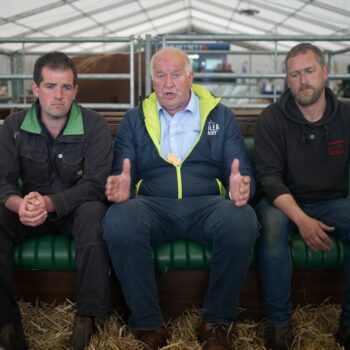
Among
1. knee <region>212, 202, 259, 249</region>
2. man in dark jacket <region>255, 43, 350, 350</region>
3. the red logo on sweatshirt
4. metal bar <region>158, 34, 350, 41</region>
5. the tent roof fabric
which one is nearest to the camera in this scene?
knee <region>212, 202, 259, 249</region>

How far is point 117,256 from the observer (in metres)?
2.08

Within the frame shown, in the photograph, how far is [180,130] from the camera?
8.44 ft

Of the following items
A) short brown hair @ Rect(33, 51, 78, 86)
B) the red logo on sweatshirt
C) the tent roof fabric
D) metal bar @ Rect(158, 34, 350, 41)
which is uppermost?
the tent roof fabric

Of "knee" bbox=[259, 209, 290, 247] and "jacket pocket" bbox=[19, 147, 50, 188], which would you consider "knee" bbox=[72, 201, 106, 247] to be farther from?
"knee" bbox=[259, 209, 290, 247]

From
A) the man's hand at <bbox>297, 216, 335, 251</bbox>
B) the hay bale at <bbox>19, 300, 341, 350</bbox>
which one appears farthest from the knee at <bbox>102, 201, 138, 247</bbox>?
the man's hand at <bbox>297, 216, 335, 251</bbox>

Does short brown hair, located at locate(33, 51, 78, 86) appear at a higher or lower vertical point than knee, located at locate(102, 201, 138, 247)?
higher

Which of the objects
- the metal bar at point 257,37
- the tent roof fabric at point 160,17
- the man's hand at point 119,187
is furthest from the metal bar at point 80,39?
the tent roof fabric at point 160,17

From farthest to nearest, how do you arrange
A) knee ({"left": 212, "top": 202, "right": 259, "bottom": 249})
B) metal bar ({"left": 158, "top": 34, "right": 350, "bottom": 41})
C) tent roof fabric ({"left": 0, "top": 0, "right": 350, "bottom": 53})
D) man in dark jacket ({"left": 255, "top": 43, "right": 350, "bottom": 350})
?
1. tent roof fabric ({"left": 0, "top": 0, "right": 350, "bottom": 53})
2. metal bar ({"left": 158, "top": 34, "right": 350, "bottom": 41})
3. man in dark jacket ({"left": 255, "top": 43, "right": 350, "bottom": 350})
4. knee ({"left": 212, "top": 202, "right": 259, "bottom": 249})

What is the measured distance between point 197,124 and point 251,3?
11669mm

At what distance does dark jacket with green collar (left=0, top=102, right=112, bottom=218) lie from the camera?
94.7 inches

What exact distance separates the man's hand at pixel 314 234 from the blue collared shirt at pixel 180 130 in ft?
2.25

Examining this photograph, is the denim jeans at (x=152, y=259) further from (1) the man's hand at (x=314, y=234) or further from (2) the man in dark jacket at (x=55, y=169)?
(1) the man's hand at (x=314, y=234)

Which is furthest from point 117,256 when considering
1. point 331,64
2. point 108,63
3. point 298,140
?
point 108,63

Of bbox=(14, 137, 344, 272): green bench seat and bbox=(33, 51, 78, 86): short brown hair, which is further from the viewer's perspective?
bbox=(33, 51, 78, 86): short brown hair
